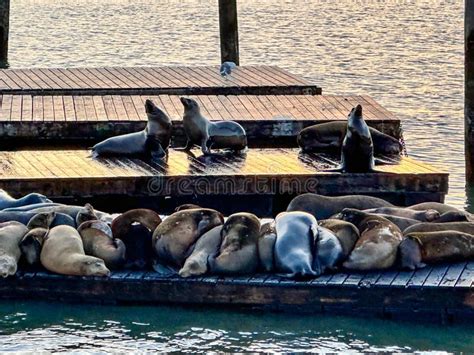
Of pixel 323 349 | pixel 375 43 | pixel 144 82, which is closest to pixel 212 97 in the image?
pixel 144 82

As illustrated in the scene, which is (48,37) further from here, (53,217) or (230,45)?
(53,217)

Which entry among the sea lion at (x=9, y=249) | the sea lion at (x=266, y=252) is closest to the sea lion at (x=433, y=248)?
the sea lion at (x=266, y=252)

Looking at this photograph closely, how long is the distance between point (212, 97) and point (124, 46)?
15315 mm

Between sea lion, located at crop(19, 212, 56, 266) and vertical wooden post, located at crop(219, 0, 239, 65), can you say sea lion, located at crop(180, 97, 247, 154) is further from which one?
vertical wooden post, located at crop(219, 0, 239, 65)

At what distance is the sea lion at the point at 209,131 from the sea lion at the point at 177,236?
259 centimetres

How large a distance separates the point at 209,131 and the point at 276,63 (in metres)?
13.8

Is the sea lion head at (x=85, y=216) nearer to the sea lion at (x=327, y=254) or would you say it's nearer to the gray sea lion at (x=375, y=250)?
the sea lion at (x=327, y=254)

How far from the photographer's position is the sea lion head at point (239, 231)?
7.36 m

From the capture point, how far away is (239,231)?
7398 millimetres

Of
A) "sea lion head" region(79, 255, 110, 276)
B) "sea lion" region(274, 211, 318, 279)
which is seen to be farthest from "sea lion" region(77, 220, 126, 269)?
"sea lion" region(274, 211, 318, 279)

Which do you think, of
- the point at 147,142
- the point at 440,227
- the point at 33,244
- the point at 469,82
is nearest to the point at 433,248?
the point at 440,227

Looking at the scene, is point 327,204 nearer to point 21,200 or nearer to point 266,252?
point 266,252

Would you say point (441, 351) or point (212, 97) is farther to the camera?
point (212, 97)

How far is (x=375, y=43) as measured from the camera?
91.0 ft
